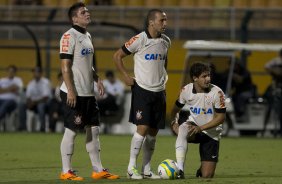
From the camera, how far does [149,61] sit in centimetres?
1189

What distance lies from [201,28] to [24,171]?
15.8 metres

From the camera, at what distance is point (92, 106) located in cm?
1186

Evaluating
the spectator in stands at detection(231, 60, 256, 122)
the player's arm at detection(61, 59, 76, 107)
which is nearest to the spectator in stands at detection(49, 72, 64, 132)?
the spectator in stands at detection(231, 60, 256, 122)

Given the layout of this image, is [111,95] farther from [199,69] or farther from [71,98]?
[71,98]

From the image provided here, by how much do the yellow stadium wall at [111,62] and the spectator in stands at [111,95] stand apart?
3.30 feet

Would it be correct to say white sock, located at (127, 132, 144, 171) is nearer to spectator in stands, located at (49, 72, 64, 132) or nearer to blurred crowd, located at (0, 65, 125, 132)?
blurred crowd, located at (0, 65, 125, 132)

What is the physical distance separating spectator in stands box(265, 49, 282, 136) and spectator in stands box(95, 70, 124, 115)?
3.57 metres

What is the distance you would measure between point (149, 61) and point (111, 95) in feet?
43.4

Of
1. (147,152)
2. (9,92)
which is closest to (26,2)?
(9,92)

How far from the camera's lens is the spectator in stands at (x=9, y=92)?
25.6 m

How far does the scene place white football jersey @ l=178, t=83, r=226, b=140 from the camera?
1184 centimetres

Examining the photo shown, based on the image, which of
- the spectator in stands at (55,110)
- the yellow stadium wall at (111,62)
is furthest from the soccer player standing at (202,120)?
the yellow stadium wall at (111,62)


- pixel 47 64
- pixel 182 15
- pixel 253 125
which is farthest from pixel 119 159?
pixel 182 15

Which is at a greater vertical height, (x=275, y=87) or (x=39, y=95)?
(x=275, y=87)
